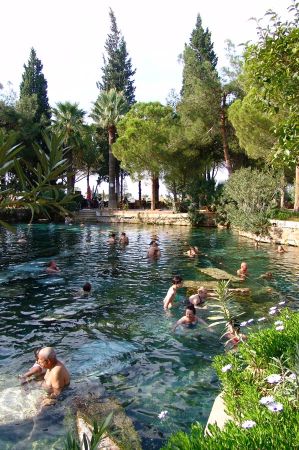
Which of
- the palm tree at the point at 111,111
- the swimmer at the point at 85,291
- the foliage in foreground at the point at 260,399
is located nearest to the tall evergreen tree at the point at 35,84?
the palm tree at the point at 111,111

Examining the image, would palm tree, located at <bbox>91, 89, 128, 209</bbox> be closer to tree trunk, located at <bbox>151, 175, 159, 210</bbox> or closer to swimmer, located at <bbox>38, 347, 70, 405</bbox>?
tree trunk, located at <bbox>151, 175, 159, 210</bbox>

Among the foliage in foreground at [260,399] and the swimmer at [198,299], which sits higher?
the foliage in foreground at [260,399]

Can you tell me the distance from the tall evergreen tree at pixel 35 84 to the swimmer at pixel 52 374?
49774 mm

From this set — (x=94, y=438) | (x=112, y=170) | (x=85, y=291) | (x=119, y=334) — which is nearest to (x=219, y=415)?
(x=94, y=438)

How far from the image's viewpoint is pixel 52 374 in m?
7.64

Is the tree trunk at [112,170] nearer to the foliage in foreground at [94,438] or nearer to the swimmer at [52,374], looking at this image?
the swimmer at [52,374]

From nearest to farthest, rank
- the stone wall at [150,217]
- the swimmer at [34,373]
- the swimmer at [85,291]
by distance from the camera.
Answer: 1. the swimmer at [34,373]
2. the swimmer at [85,291]
3. the stone wall at [150,217]

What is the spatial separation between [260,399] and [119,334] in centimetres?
674

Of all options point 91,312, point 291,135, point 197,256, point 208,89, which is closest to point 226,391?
point 291,135

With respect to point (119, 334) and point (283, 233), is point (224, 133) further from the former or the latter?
point (119, 334)

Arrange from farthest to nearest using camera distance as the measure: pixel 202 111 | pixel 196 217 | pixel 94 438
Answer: pixel 202 111
pixel 196 217
pixel 94 438

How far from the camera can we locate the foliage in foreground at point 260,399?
3289mm

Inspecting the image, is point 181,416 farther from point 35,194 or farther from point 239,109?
point 239,109

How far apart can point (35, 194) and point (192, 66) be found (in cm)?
4789
